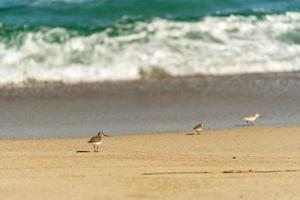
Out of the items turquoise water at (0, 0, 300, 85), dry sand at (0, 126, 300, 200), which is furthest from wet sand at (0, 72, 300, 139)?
dry sand at (0, 126, 300, 200)

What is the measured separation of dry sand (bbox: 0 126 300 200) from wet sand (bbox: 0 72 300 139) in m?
0.79

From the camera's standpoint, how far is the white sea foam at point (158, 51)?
13906mm

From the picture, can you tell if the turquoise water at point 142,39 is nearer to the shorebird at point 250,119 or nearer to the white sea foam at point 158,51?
the white sea foam at point 158,51

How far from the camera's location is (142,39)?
49.9ft

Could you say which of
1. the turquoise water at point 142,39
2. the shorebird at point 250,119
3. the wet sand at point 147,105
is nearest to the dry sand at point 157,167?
the shorebird at point 250,119

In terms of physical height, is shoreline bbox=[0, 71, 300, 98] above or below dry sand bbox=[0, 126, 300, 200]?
above

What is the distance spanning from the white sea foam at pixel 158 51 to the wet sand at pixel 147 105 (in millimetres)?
443

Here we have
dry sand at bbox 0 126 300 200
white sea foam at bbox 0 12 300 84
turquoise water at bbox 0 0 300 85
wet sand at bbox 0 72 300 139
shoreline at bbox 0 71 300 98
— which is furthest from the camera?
turquoise water at bbox 0 0 300 85

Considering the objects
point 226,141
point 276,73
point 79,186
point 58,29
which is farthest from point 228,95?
point 79,186

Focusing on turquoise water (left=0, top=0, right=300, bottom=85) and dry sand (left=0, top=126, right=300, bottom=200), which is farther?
turquoise water (left=0, top=0, right=300, bottom=85)

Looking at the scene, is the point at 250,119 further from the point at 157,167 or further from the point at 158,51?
the point at 158,51

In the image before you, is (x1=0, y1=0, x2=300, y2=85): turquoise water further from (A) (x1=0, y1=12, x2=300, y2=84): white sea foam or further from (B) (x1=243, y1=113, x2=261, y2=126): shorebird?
(B) (x1=243, y1=113, x2=261, y2=126): shorebird

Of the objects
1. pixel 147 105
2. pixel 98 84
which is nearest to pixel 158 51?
pixel 98 84

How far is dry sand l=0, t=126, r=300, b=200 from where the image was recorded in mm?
6922
